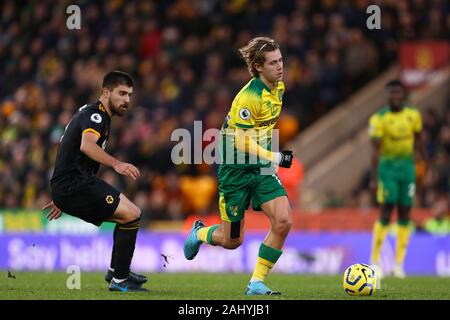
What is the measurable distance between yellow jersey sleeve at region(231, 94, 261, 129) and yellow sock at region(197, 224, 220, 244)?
1.27 metres

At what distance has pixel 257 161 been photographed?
9953mm

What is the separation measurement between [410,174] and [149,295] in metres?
5.62

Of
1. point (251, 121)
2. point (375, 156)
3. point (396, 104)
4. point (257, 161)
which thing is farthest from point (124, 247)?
point (396, 104)

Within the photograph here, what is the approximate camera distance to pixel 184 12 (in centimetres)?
2423

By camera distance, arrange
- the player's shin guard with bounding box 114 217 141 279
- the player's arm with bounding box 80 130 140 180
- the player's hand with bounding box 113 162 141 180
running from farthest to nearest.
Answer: the player's shin guard with bounding box 114 217 141 279
the player's arm with bounding box 80 130 140 180
the player's hand with bounding box 113 162 141 180

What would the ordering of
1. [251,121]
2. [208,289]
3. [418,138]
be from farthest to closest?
1. [418,138]
2. [208,289]
3. [251,121]

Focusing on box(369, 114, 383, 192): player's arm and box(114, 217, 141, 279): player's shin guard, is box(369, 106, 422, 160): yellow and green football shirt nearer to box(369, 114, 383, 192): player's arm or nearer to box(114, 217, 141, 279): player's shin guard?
box(369, 114, 383, 192): player's arm

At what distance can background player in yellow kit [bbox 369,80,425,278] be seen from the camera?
1410 centimetres

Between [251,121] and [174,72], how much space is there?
1329 centimetres

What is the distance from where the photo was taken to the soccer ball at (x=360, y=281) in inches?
399

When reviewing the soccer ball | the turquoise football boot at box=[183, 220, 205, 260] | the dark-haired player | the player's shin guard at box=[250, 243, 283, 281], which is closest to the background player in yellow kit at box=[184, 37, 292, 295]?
the player's shin guard at box=[250, 243, 283, 281]

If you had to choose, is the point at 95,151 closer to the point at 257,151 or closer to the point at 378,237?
the point at 257,151

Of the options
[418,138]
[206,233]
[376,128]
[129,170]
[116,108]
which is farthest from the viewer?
[418,138]
